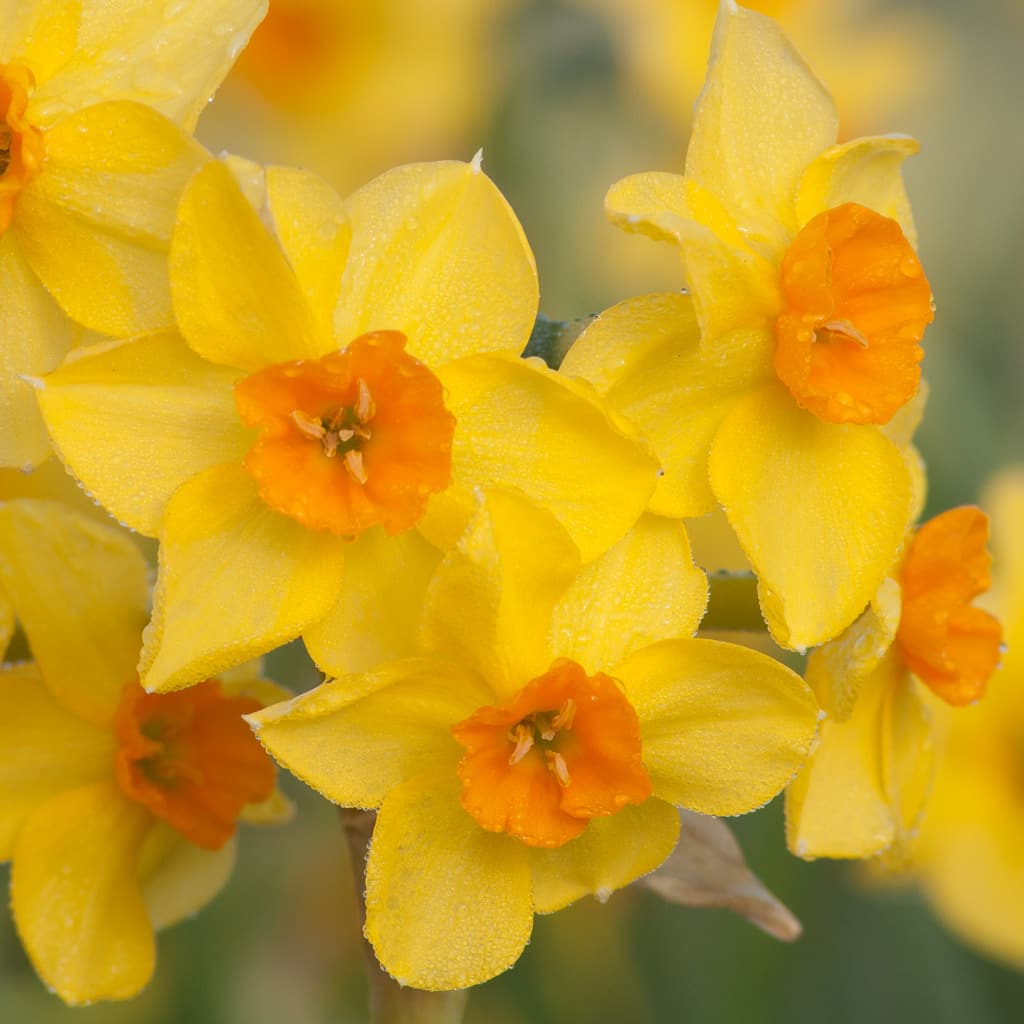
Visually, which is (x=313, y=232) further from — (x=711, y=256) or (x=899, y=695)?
(x=899, y=695)

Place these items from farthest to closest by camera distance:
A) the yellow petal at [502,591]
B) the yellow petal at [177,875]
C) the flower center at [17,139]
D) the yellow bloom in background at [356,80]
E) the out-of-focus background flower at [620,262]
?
the yellow bloom in background at [356,80] < the out-of-focus background flower at [620,262] < the yellow petal at [177,875] < the flower center at [17,139] < the yellow petal at [502,591]

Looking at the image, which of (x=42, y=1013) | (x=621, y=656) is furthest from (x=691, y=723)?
(x=42, y=1013)

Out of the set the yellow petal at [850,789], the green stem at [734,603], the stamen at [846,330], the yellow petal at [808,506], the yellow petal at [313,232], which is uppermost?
the yellow petal at [313,232]

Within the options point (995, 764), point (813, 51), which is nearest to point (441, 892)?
point (995, 764)

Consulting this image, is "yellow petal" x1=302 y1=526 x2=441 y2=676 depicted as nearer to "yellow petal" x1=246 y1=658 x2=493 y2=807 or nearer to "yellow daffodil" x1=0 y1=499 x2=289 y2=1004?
"yellow petal" x1=246 y1=658 x2=493 y2=807

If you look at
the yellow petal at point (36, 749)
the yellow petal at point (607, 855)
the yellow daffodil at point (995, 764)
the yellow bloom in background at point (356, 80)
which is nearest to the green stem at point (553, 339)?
the yellow petal at point (607, 855)

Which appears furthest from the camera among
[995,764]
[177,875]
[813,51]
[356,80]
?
[813,51]

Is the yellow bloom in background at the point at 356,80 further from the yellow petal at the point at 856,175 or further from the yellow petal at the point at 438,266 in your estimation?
the yellow petal at the point at 438,266

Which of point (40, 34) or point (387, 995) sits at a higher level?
point (40, 34)
